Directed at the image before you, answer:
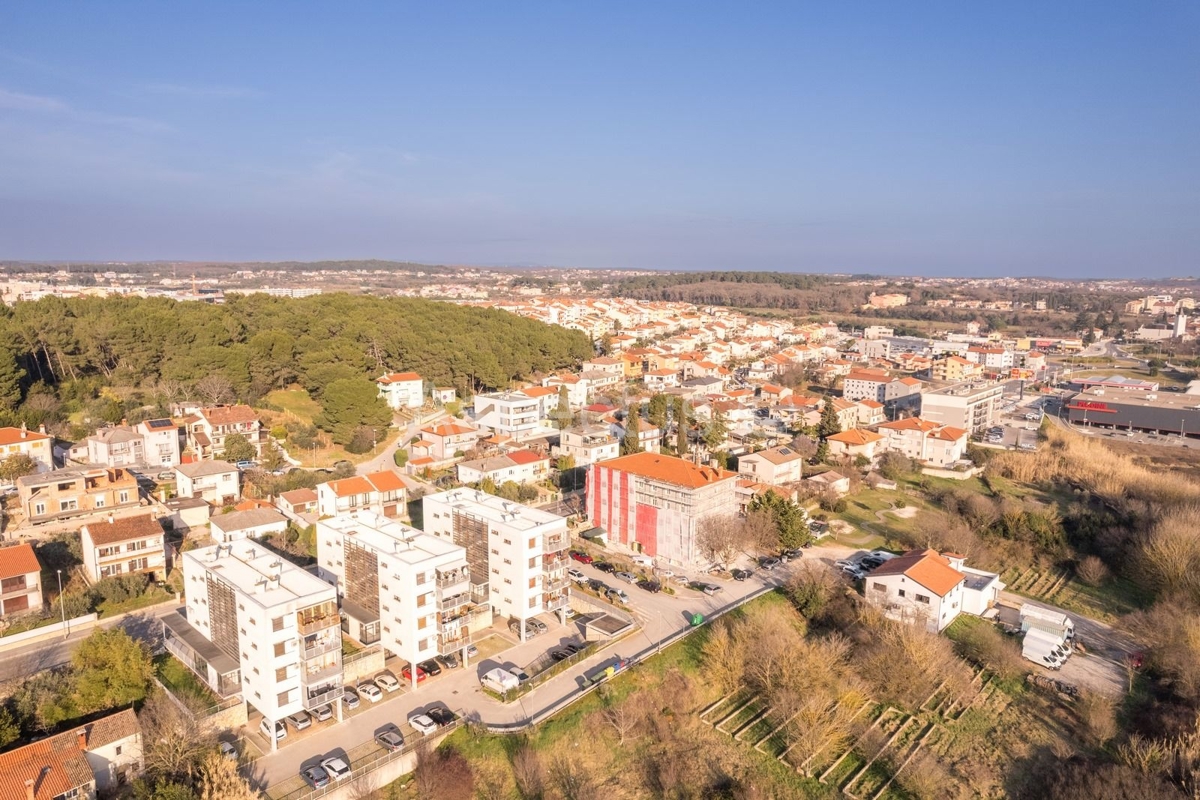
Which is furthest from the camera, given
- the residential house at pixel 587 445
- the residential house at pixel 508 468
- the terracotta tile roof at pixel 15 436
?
the residential house at pixel 587 445

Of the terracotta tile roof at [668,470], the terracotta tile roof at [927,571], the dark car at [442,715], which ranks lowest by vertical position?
the dark car at [442,715]

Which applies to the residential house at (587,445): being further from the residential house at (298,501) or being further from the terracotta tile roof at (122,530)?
the terracotta tile roof at (122,530)

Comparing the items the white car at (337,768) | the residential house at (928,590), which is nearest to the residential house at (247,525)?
the white car at (337,768)

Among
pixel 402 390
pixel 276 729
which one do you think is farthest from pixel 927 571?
pixel 402 390

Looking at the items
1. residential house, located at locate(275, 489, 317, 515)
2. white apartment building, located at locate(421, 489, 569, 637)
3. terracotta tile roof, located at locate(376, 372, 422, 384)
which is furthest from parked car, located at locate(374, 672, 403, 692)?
terracotta tile roof, located at locate(376, 372, 422, 384)

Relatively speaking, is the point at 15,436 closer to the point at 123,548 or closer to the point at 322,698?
the point at 123,548

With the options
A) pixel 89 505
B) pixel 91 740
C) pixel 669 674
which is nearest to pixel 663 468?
pixel 669 674
